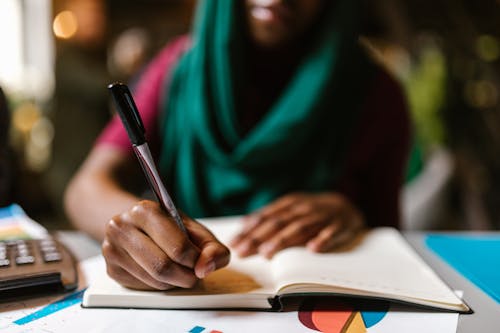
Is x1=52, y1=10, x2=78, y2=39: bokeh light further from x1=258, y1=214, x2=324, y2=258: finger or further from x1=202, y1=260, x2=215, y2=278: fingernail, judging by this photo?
x1=202, y1=260, x2=215, y2=278: fingernail

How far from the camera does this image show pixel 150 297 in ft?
1.21

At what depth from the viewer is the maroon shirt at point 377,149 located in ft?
2.66

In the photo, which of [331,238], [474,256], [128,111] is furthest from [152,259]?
[474,256]

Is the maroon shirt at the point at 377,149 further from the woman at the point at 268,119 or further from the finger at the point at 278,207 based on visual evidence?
the finger at the point at 278,207

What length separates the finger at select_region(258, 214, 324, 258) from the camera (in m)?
0.49

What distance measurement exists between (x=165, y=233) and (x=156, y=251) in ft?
0.05

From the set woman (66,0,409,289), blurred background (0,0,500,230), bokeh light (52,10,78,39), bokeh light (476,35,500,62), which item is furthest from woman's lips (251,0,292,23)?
bokeh light (476,35,500,62)

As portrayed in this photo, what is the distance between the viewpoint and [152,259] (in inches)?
14.0

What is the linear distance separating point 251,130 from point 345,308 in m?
0.47

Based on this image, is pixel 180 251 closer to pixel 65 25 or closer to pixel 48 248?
pixel 48 248

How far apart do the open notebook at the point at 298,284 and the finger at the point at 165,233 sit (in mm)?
38

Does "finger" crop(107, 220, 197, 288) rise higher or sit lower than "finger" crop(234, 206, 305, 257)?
higher

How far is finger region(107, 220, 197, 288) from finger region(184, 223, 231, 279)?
1 cm

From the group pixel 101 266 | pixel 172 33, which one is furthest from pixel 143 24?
pixel 101 266
